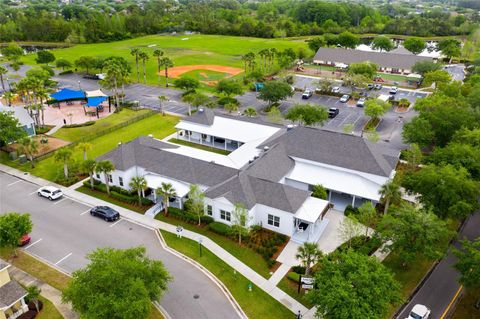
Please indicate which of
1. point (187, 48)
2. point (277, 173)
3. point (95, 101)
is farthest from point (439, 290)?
point (187, 48)

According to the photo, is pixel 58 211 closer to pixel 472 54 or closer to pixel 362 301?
pixel 362 301

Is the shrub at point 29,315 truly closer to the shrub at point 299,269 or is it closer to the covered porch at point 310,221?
the shrub at point 299,269

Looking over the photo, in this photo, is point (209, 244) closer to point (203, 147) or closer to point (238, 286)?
point (238, 286)

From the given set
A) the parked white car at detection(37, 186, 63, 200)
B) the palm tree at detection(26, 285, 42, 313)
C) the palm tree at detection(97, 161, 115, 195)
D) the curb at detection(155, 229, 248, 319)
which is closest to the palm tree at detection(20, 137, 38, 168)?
the parked white car at detection(37, 186, 63, 200)

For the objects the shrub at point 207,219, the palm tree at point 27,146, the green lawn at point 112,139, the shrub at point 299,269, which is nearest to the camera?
the shrub at point 299,269

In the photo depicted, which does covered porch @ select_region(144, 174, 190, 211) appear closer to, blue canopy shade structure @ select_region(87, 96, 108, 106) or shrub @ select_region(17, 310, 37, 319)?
shrub @ select_region(17, 310, 37, 319)

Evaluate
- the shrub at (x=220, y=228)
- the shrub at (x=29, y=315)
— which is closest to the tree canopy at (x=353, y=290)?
the shrub at (x=220, y=228)
